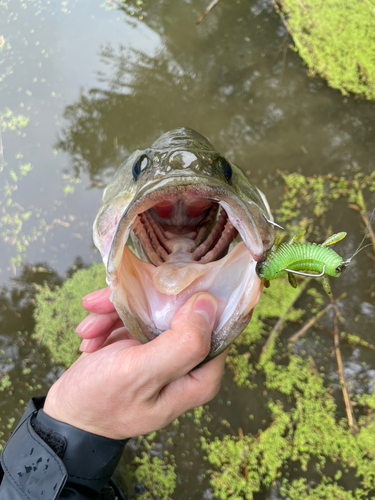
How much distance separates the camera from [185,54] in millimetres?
3318

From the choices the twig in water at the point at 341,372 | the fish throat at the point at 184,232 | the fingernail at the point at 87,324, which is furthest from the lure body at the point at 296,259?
the twig in water at the point at 341,372

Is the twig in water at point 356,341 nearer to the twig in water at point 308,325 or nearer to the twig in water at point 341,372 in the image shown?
the twig in water at point 341,372

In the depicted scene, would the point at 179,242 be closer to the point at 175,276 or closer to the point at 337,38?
the point at 175,276

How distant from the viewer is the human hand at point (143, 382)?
45.8 inches

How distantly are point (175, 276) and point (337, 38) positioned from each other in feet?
11.8

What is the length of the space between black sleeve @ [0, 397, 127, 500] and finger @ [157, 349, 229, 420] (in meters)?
0.42

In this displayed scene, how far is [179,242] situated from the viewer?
162 centimetres

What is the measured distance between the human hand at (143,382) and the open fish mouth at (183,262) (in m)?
0.08

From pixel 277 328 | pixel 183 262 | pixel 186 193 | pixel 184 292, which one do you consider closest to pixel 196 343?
pixel 184 292

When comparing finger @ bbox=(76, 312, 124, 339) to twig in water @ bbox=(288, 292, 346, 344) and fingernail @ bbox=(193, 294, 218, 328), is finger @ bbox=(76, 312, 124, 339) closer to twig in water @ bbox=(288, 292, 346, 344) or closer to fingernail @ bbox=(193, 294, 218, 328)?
fingernail @ bbox=(193, 294, 218, 328)

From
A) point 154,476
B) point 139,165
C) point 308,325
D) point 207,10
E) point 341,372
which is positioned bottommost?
point 341,372

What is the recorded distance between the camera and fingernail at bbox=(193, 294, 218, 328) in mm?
1215

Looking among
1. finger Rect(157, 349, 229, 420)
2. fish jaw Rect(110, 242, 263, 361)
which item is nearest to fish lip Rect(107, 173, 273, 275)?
fish jaw Rect(110, 242, 263, 361)

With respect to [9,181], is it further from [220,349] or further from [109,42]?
[220,349]
